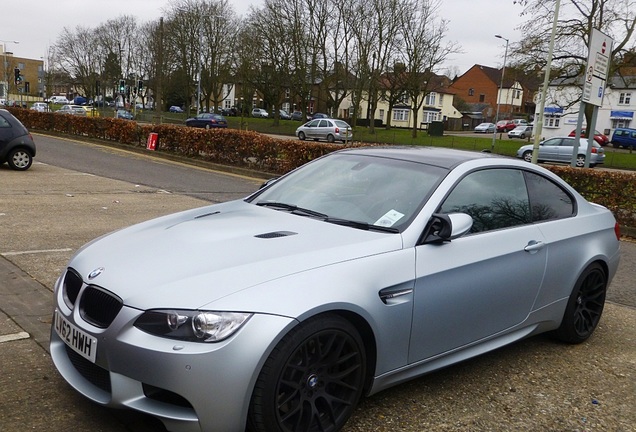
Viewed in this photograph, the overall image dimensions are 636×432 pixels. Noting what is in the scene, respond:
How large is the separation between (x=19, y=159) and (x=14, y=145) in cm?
38

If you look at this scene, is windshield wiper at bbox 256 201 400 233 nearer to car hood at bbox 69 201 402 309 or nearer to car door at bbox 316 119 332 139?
car hood at bbox 69 201 402 309

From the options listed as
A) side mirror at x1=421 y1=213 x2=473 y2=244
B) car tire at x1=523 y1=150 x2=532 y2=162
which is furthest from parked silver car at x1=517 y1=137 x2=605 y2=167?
side mirror at x1=421 y1=213 x2=473 y2=244

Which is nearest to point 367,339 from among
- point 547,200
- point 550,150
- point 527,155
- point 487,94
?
point 547,200

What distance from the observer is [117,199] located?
10805mm

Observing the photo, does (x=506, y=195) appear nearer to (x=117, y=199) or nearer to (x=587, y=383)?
(x=587, y=383)

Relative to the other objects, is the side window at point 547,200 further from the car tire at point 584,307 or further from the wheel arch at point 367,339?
the wheel arch at point 367,339

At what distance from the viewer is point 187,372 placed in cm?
248

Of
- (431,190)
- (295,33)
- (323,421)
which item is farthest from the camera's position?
(295,33)

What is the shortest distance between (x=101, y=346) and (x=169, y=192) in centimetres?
997

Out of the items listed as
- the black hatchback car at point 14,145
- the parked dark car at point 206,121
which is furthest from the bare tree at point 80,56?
the black hatchback car at point 14,145

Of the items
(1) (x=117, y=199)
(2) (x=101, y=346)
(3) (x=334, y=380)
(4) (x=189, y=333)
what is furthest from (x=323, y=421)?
(1) (x=117, y=199)

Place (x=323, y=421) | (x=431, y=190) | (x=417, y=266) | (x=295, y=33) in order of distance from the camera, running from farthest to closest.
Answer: (x=295, y=33) < (x=431, y=190) < (x=417, y=266) < (x=323, y=421)

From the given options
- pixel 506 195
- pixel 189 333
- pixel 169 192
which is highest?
pixel 506 195

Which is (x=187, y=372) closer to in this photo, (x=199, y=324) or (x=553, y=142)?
(x=199, y=324)
